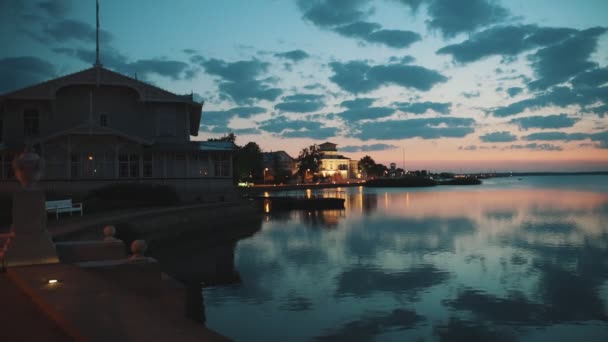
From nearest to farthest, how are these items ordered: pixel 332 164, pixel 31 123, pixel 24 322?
pixel 24 322
pixel 31 123
pixel 332 164

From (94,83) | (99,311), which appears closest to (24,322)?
(99,311)

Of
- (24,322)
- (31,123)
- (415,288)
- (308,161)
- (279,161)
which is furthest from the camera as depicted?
(279,161)

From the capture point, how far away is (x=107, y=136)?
116 ft

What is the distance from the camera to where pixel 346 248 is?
2481cm

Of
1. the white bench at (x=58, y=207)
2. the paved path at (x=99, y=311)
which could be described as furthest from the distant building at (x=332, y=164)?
the paved path at (x=99, y=311)

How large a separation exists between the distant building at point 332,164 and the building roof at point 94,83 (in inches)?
5420

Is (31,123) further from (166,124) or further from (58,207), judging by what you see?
(58,207)

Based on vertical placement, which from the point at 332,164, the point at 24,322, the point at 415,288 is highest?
the point at 332,164

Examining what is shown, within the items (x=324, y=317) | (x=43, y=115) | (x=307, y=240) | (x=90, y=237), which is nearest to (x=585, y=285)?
(x=324, y=317)

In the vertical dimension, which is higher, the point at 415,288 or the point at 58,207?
the point at 58,207

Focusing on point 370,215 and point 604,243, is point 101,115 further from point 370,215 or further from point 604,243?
point 604,243

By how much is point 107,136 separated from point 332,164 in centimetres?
15263

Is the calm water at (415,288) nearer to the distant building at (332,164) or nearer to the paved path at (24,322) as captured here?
the paved path at (24,322)

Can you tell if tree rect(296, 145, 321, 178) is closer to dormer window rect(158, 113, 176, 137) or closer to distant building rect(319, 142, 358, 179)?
distant building rect(319, 142, 358, 179)
